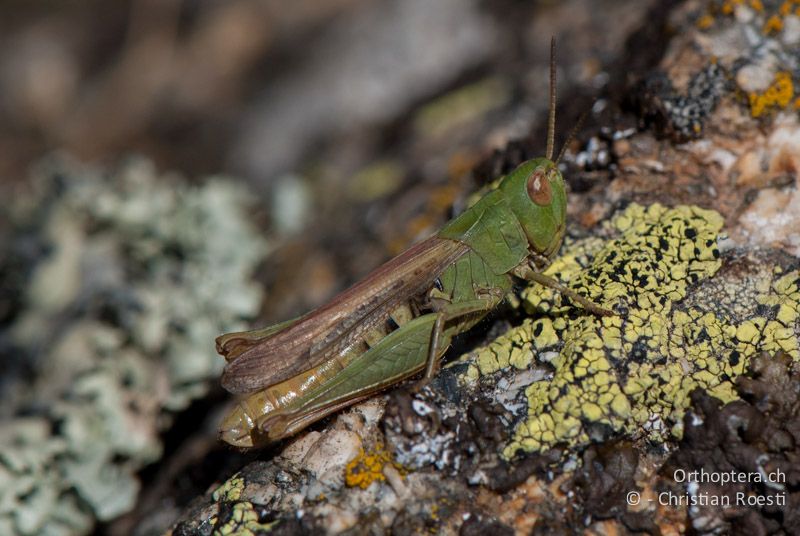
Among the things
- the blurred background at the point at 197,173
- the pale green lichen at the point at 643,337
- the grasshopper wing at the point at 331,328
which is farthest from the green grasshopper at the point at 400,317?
the blurred background at the point at 197,173

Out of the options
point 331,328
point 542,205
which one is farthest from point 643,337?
point 331,328

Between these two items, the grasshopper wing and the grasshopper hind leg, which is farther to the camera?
the grasshopper wing

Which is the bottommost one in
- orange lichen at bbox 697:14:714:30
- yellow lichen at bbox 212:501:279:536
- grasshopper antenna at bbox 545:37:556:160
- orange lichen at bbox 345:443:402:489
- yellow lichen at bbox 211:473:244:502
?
orange lichen at bbox 345:443:402:489

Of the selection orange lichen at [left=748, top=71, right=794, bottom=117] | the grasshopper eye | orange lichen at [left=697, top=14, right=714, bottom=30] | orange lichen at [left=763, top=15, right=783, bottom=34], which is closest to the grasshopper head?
the grasshopper eye

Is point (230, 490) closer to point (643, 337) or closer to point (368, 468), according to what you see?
point (368, 468)

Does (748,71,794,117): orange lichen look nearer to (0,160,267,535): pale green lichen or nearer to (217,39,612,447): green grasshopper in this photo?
(217,39,612,447): green grasshopper

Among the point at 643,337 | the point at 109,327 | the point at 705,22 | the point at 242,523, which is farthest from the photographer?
the point at 109,327
